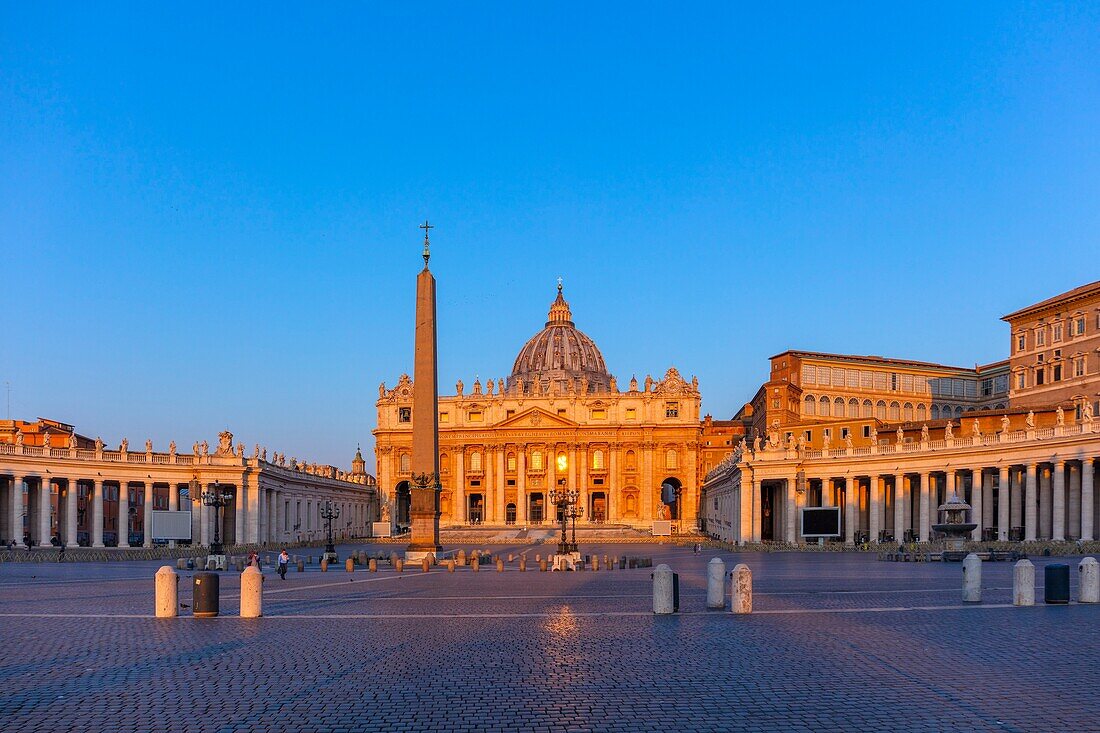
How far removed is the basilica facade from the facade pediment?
0.40 ft

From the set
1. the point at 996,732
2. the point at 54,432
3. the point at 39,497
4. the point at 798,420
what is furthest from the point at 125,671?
the point at 798,420

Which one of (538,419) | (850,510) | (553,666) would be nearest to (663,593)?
(553,666)

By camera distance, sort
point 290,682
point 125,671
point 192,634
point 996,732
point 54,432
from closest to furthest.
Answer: point 996,732
point 290,682
point 125,671
point 192,634
point 54,432

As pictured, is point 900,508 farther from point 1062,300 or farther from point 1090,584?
point 1090,584

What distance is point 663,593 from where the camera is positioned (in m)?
18.4

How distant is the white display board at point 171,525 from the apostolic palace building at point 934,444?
37853 millimetres

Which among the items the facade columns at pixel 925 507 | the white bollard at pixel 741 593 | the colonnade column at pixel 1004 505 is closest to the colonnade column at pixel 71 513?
the facade columns at pixel 925 507

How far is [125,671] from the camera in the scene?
1243 cm

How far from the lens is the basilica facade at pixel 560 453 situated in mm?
122688

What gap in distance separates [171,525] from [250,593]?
131 ft

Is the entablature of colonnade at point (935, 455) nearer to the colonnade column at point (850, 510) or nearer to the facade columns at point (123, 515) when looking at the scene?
the colonnade column at point (850, 510)

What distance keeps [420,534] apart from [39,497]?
105ft

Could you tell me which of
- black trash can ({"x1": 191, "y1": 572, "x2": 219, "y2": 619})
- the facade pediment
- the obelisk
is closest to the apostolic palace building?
the facade pediment

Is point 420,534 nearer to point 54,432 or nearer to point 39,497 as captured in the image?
point 39,497
